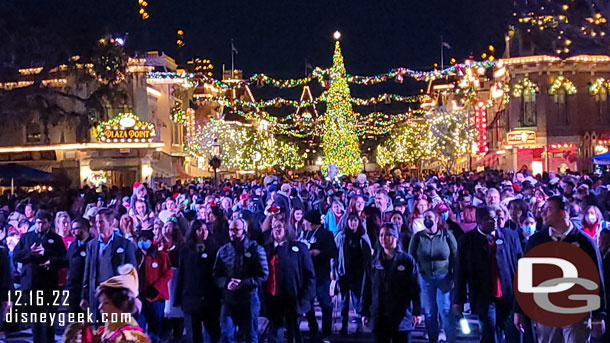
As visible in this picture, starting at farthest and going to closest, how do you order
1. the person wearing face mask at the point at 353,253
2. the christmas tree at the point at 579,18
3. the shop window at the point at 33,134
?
the shop window at the point at 33,134, the christmas tree at the point at 579,18, the person wearing face mask at the point at 353,253

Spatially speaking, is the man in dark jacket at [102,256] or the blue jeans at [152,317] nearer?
the man in dark jacket at [102,256]

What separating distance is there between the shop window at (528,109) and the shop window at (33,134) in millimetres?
27141

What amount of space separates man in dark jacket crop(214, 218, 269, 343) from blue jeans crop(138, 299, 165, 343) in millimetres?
848

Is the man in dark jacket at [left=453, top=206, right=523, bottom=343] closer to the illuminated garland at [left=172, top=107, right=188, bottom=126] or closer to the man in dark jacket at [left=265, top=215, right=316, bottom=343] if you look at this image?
the man in dark jacket at [left=265, top=215, right=316, bottom=343]

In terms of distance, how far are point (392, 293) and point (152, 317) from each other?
3.02 metres

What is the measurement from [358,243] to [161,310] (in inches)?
108

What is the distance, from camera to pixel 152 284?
905 centimetres

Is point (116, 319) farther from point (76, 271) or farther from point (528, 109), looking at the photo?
point (528, 109)

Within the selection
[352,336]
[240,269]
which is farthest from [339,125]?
[240,269]

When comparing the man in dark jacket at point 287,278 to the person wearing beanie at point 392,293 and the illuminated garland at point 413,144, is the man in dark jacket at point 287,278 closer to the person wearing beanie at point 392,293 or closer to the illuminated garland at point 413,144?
the person wearing beanie at point 392,293

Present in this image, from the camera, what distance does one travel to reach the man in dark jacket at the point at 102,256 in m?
8.62

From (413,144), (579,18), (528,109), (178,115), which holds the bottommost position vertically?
(413,144)

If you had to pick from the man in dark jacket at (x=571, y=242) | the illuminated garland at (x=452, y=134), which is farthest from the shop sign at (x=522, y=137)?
the man in dark jacket at (x=571, y=242)

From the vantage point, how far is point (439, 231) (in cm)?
923
